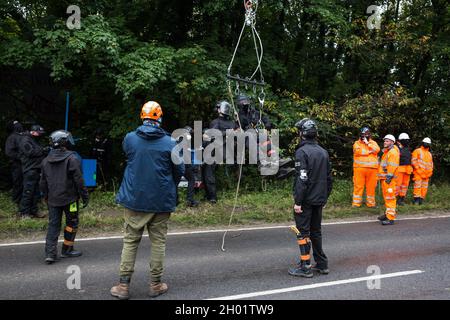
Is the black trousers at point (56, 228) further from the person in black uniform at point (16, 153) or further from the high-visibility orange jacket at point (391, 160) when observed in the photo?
the high-visibility orange jacket at point (391, 160)

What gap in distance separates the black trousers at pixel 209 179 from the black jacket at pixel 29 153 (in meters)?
3.76

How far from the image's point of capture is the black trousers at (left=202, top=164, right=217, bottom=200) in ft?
37.1

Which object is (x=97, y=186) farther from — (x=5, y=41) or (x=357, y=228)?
(x=357, y=228)

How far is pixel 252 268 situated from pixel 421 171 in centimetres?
772

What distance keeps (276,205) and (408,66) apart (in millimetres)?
9282

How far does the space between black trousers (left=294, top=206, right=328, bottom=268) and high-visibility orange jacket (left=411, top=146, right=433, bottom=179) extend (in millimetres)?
7097

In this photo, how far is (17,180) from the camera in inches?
409

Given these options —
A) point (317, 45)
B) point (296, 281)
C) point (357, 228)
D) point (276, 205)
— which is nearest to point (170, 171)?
point (296, 281)

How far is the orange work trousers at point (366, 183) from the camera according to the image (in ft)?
38.7

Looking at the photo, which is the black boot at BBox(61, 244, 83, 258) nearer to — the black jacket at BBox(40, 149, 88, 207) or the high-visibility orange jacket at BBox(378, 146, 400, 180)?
the black jacket at BBox(40, 149, 88, 207)

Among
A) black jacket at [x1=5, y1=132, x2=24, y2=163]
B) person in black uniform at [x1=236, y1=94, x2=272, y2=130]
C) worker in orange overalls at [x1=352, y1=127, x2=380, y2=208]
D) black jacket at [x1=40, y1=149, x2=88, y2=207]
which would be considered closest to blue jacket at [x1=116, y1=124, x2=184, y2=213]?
black jacket at [x1=40, y1=149, x2=88, y2=207]

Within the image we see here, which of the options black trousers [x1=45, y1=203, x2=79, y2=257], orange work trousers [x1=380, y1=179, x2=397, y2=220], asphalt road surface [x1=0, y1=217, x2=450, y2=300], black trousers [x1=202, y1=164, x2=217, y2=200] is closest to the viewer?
asphalt road surface [x1=0, y1=217, x2=450, y2=300]

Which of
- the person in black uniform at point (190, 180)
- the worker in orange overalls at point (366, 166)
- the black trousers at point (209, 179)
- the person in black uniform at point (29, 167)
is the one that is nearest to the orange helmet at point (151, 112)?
the person in black uniform at point (29, 167)

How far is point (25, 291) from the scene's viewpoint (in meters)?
5.74
